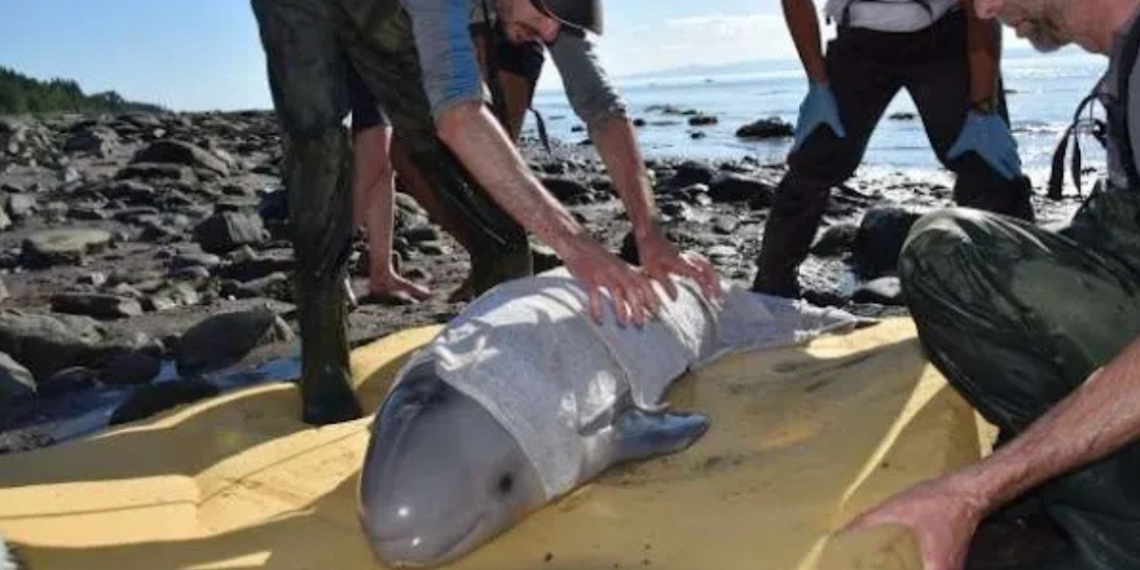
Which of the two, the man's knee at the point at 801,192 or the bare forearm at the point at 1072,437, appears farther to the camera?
the man's knee at the point at 801,192

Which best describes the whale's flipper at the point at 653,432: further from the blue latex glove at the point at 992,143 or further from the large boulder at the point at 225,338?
the large boulder at the point at 225,338

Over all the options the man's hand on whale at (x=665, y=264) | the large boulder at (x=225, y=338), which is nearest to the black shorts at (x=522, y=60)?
the large boulder at (x=225, y=338)

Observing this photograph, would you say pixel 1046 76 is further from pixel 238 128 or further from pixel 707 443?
pixel 707 443

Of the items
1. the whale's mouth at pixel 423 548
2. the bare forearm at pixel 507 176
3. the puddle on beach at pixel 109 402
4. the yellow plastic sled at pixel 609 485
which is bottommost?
the puddle on beach at pixel 109 402

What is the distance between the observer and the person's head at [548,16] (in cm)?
369

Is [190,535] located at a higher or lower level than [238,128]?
higher

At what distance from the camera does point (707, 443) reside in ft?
11.5

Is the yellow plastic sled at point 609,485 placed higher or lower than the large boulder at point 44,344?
higher

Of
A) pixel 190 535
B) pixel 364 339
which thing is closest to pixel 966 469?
pixel 190 535

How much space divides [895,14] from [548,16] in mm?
1979

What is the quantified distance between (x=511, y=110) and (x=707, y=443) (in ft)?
10.00

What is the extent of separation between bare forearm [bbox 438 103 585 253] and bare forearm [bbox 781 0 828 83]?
2.25 meters

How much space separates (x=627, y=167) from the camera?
408cm

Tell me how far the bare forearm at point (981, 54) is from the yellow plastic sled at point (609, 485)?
141 centimetres
